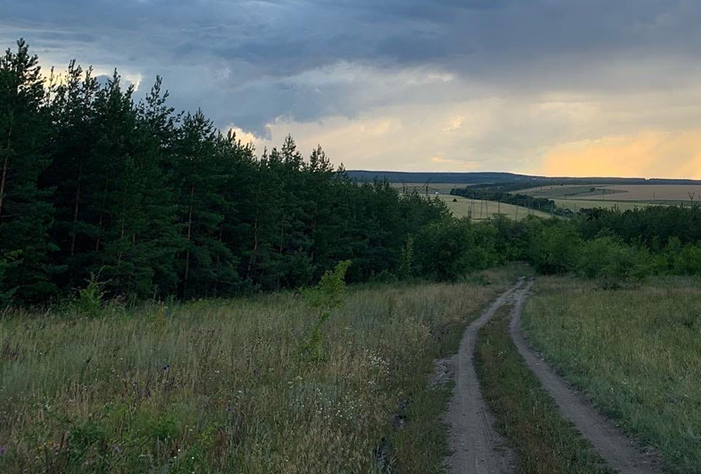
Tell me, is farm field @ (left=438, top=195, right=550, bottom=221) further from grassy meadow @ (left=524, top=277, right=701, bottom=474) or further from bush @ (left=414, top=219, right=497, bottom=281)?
grassy meadow @ (left=524, top=277, right=701, bottom=474)

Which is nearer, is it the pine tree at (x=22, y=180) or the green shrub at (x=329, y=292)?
the green shrub at (x=329, y=292)

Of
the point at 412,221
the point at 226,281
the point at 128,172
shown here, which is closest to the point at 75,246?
the point at 128,172

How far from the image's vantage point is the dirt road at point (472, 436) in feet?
22.7

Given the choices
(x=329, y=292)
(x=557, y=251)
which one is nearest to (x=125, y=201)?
(x=329, y=292)

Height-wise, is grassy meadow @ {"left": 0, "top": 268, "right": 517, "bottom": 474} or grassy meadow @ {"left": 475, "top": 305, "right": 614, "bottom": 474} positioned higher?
grassy meadow @ {"left": 0, "top": 268, "right": 517, "bottom": 474}

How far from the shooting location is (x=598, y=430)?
28.0 ft

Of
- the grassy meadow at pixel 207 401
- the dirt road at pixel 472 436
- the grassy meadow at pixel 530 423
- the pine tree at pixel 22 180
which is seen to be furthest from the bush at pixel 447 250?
the dirt road at pixel 472 436

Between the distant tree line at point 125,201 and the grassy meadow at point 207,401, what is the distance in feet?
26.9

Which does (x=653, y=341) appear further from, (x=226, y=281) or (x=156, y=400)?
(x=226, y=281)

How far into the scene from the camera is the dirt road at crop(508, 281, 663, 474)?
276 inches

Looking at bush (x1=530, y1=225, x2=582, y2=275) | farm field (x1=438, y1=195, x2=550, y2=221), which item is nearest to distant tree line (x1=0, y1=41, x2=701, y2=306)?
bush (x1=530, y1=225, x2=582, y2=275)

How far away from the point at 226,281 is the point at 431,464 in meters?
34.5

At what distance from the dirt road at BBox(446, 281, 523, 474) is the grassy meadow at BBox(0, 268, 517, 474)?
25 centimetres

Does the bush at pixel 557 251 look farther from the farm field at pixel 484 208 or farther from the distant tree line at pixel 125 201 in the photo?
Answer: the farm field at pixel 484 208
